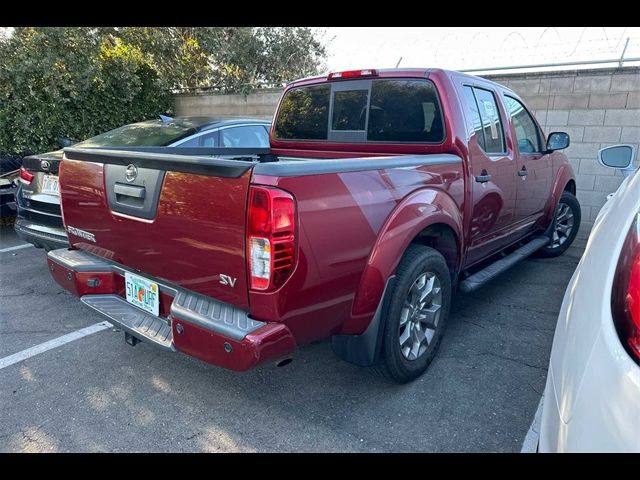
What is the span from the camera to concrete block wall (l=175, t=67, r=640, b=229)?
19.0 feet

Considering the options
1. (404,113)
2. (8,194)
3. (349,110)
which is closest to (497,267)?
(404,113)

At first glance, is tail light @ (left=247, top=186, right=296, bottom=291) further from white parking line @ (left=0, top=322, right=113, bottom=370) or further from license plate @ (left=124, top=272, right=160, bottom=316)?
white parking line @ (left=0, top=322, right=113, bottom=370)

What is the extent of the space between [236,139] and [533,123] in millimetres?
3454

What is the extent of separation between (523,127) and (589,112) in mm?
2691

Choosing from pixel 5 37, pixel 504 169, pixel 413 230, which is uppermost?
pixel 5 37

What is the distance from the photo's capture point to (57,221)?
4242 millimetres

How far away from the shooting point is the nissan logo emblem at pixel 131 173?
232 centimetres

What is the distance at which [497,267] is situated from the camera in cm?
373

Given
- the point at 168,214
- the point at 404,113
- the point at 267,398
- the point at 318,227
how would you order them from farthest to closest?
the point at 404,113 → the point at 267,398 → the point at 168,214 → the point at 318,227

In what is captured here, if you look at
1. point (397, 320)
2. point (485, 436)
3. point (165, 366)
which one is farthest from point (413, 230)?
point (165, 366)

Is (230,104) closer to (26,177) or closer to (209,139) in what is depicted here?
(209,139)

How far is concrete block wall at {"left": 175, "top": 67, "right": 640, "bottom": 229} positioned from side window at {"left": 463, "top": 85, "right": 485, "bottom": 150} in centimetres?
377

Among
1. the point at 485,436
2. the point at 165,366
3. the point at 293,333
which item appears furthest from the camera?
the point at 165,366
